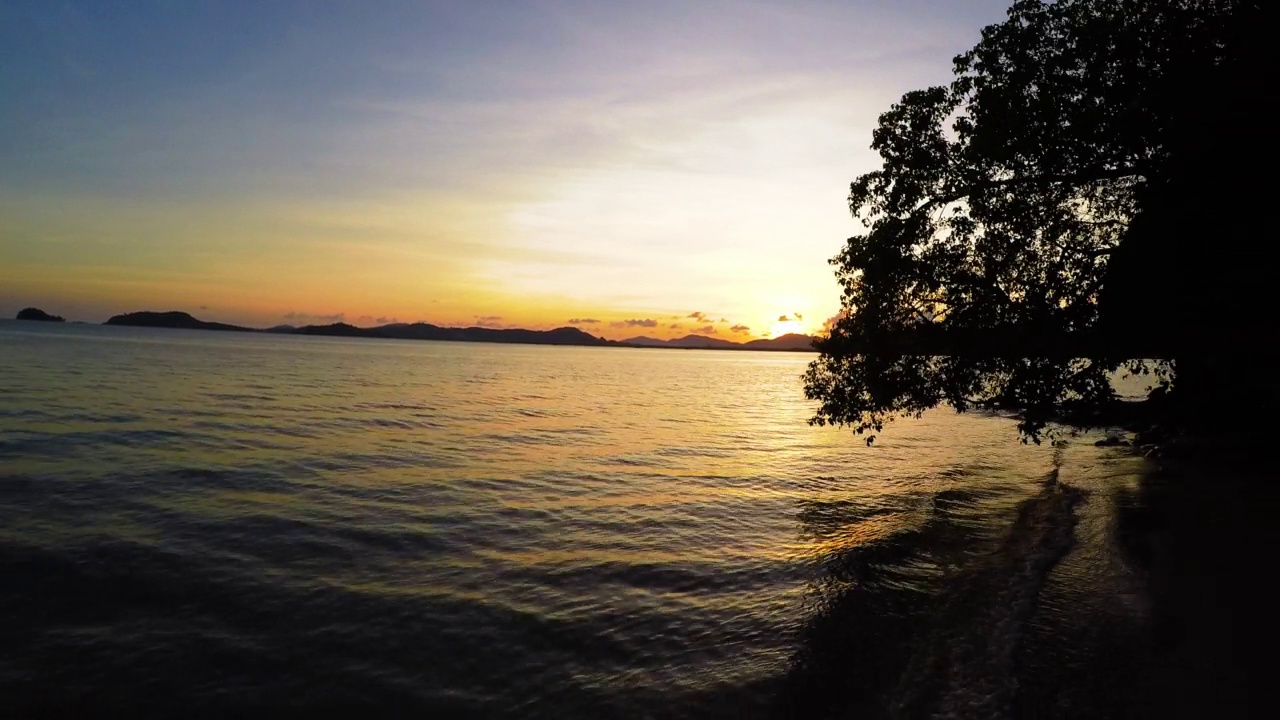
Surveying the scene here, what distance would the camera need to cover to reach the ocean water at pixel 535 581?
29.3 ft

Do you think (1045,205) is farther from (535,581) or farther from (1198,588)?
(535,581)

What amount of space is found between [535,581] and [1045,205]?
18.4 metres

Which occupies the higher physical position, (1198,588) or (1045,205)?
(1045,205)

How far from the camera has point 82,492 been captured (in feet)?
58.2

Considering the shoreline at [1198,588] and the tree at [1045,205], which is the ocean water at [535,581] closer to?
the shoreline at [1198,588]

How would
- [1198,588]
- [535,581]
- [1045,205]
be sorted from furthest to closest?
1. [1045,205]
2. [535,581]
3. [1198,588]

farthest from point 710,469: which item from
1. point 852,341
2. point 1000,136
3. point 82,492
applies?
point 82,492

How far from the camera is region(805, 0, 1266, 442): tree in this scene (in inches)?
670

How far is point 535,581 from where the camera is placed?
1320 cm

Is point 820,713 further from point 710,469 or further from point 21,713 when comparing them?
point 710,469

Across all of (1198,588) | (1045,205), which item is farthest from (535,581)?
(1045,205)

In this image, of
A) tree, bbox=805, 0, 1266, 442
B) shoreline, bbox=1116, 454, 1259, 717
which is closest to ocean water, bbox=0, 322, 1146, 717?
shoreline, bbox=1116, 454, 1259, 717

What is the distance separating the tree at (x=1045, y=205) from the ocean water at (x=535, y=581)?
188 inches

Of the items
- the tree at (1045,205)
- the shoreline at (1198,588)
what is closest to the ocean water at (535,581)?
the shoreline at (1198,588)
